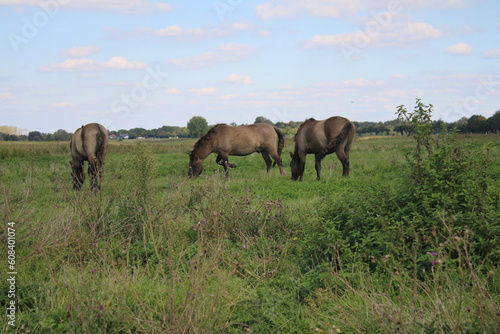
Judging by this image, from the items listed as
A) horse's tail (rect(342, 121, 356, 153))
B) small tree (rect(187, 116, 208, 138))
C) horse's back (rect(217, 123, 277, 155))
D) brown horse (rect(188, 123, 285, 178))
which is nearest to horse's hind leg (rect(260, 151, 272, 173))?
brown horse (rect(188, 123, 285, 178))

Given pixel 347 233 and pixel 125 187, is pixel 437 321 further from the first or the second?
pixel 125 187

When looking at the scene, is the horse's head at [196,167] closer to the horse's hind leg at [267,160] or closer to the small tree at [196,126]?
the horse's hind leg at [267,160]

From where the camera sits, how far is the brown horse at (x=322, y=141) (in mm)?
13938

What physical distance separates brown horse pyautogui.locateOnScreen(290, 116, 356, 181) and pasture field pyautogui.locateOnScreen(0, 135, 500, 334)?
270 inches

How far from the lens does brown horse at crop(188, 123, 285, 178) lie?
16.3 m

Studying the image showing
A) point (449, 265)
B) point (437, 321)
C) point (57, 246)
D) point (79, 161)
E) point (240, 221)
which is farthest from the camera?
point (79, 161)

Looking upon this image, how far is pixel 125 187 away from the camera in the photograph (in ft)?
23.5

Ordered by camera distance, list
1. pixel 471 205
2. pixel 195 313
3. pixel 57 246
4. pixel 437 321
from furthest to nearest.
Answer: pixel 57 246, pixel 471 205, pixel 195 313, pixel 437 321

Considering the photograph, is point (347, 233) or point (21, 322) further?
point (347, 233)

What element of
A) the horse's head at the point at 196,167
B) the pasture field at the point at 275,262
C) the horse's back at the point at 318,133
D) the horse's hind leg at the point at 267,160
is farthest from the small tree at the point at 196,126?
the pasture field at the point at 275,262

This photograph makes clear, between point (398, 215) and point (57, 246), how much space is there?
446 cm

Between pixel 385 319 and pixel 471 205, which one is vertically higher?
pixel 471 205

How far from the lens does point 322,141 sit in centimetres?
1432

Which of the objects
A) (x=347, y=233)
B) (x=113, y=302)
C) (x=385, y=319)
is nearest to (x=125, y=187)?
(x=113, y=302)
